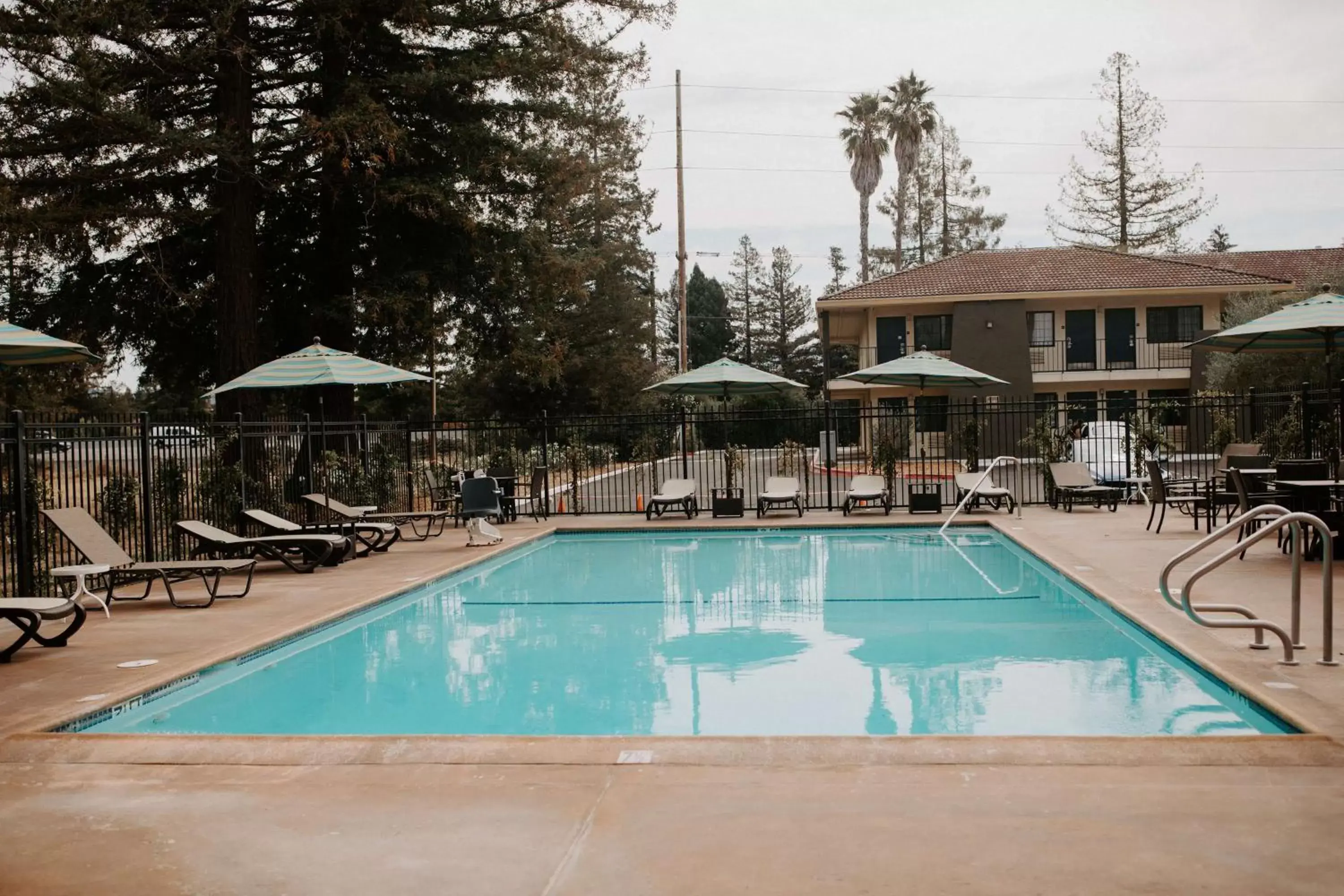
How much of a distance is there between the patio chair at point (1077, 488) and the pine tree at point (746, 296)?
168 feet

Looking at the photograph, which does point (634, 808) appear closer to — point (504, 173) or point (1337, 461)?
point (1337, 461)

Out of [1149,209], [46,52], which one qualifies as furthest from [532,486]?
[1149,209]

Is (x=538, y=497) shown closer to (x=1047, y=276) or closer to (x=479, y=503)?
(x=479, y=503)

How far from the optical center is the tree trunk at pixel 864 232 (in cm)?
5069

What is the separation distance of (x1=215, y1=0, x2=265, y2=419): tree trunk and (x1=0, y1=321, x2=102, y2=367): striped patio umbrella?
8.96 m

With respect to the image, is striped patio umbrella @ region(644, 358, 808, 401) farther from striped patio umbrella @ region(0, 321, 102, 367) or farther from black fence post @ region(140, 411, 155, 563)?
striped patio umbrella @ region(0, 321, 102, 367)

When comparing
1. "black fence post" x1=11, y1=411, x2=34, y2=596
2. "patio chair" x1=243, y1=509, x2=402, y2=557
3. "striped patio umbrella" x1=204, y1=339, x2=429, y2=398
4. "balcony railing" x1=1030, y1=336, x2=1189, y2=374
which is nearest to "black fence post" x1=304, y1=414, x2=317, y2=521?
"patio chair" x1=243, y1=509, x2=402, y2=557

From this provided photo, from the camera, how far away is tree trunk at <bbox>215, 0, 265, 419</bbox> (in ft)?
62.7

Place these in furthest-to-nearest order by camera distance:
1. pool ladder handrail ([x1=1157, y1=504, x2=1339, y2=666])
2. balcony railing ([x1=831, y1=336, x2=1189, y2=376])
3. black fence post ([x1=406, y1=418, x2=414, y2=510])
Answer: balcony railing ([x1=831, y1=336, x2=1189, y2=376]) < black fence post ([x1=406, y1=418, x2=414, y2=510]) < pool ladder handrail ([x1=1157, y1=504, x2=1339, y2=666])

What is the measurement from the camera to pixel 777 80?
38094mm

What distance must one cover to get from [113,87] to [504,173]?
6777mm

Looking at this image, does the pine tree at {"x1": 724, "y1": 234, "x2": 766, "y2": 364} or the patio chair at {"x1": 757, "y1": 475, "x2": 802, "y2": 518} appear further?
the pine tree at {"x1": 724, "y1": 234, "x2": 766, "y2": 364}

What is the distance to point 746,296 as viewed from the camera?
7081 centimetres

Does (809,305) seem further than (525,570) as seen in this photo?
Yes
